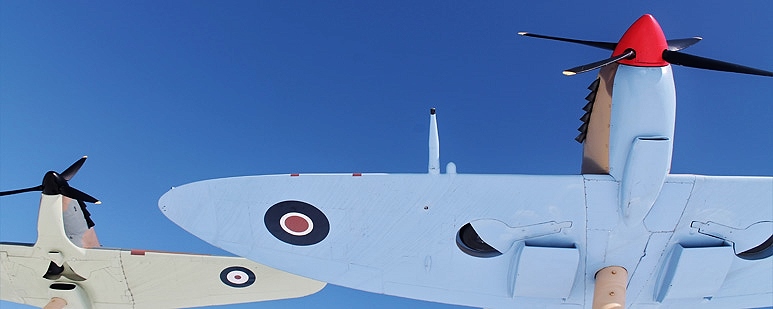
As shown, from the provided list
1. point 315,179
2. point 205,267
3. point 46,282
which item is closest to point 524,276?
point 315,179

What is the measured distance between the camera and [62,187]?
41.3ft

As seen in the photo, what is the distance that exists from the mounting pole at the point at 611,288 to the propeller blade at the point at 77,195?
1115 cm

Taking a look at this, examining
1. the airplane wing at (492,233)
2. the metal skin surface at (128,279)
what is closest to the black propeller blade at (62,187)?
the metal skin surface at (128,279)

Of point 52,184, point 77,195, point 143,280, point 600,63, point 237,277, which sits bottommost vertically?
point 143,280

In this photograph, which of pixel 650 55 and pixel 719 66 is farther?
pixel 719 66

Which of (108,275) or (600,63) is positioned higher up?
(600,63)

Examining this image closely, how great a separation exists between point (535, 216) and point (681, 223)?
2.56 metres

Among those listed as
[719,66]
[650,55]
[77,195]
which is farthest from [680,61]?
[77,195]

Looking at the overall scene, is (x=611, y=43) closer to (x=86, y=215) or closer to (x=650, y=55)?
(x=650, y=55)

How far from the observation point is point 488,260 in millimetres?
10703

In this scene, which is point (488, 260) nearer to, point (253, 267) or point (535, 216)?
point (535, 216)

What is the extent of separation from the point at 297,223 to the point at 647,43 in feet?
22.6

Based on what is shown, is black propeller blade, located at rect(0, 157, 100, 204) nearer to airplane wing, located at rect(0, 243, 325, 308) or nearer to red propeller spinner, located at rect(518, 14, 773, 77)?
airplane wing, located at rect(0, 243, 325, 308)

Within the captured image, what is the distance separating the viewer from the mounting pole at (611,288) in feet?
33.9
